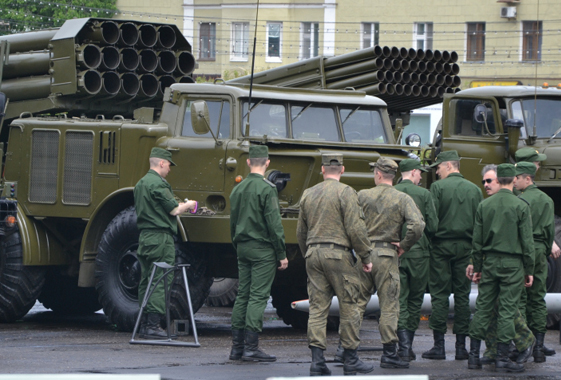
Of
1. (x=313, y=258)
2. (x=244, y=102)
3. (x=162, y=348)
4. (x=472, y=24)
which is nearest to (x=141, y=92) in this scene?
(x=244, y=102)

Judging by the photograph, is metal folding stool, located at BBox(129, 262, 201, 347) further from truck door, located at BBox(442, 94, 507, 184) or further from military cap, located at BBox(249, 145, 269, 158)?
truck door, located at BBox(442, 94, 507, 184)

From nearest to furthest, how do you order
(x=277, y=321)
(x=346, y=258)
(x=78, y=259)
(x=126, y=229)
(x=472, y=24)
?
(x=346, y=258), (x=126, y=229), (x=78, y=259), (x=277, y=321), (x=472, y=24)

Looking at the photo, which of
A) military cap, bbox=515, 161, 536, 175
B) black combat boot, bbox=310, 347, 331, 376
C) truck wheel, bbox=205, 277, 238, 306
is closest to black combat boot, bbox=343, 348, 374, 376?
black combat boot, bbox=310, 347, 331, 376

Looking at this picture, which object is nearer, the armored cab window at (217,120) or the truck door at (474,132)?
the armored cab window at (217,120)

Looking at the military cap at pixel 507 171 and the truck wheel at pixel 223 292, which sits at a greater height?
the military cap at pixel 507 171

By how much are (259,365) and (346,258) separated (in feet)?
3.94

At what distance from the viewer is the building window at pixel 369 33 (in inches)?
1417

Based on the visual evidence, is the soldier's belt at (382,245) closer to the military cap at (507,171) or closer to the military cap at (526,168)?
the military cap at (507,171)

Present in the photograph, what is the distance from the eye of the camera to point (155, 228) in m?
10.1

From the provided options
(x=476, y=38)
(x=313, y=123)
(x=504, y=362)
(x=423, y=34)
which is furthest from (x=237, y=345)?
(x=423, y=34)

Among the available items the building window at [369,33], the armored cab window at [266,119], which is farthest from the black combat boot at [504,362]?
the building window at [369,33]

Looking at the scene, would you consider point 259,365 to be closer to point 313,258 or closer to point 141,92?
point 313,258

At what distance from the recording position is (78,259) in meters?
12.1

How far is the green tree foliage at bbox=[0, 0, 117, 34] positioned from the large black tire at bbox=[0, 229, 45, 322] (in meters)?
22.9
